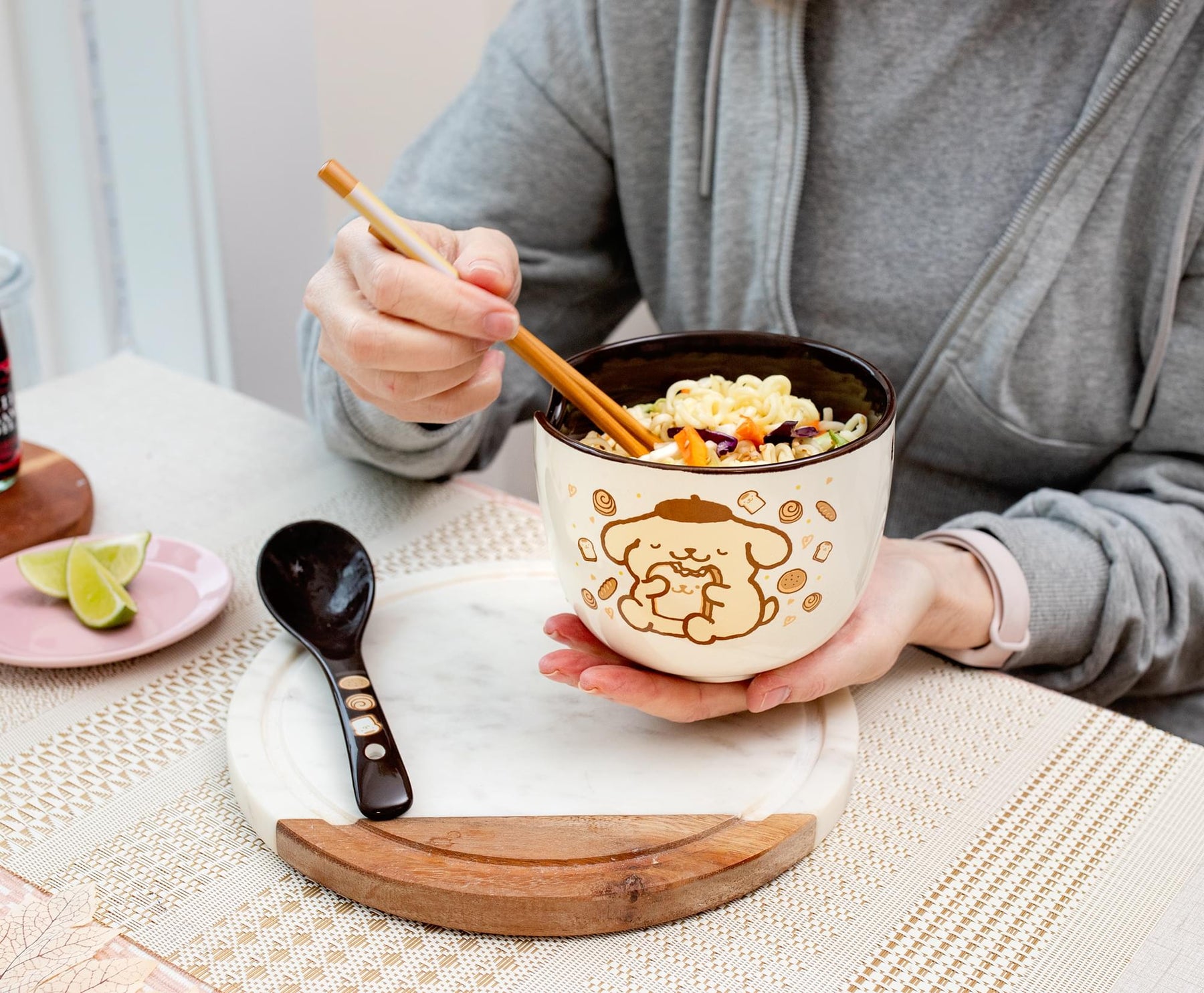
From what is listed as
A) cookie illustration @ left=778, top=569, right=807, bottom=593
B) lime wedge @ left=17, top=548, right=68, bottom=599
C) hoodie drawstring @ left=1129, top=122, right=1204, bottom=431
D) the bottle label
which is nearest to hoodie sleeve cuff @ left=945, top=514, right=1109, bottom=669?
hoodie drawstring @ left=1129, top=122, right=1204, bottom=431

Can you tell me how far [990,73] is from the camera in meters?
1.12

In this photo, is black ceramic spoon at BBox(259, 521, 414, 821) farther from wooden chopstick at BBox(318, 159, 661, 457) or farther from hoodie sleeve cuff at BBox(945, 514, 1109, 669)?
hoodie sleeve cuff at BBox(945, 514, 1109, 669)

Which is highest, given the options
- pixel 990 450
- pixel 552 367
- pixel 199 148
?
pixel 552 367

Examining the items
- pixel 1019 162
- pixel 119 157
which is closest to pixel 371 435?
pixel 1019 162

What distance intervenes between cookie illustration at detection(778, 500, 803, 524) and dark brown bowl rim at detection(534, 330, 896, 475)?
0.07 feet

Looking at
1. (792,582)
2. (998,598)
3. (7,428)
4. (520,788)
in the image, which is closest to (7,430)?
(7,428)

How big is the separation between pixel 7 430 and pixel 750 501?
725 mm

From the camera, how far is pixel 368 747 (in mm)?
687

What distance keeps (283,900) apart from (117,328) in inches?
74.9

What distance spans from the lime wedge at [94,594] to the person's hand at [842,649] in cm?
33

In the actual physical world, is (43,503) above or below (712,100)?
below

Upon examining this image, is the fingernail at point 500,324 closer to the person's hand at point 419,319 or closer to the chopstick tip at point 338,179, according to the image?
the person's hand at point 419,319

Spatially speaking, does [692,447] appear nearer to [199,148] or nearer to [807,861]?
[807,861]

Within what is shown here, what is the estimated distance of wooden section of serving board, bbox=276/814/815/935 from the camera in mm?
604
